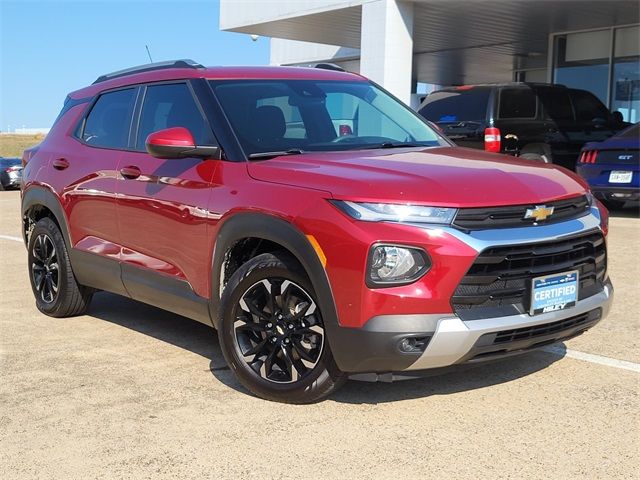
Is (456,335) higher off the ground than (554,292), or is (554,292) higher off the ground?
(554,292)

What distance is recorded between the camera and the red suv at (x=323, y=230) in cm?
361

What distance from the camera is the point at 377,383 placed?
4414 millimetres

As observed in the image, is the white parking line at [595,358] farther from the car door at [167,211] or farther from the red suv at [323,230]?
the car door at [167,211]

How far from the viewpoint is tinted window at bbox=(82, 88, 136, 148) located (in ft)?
17.9

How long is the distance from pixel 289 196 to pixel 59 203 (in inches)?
102

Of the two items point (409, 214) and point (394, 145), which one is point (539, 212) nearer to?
point (409, 214)

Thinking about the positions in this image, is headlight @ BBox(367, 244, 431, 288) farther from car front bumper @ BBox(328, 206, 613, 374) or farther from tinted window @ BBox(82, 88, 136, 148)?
tinted window @ BBox(82, 88, 136, 148)

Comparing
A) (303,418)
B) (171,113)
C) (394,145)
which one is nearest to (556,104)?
(394,145)

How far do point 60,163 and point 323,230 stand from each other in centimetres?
297

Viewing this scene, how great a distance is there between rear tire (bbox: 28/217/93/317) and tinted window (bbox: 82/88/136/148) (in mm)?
798

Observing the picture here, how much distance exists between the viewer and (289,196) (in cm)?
394

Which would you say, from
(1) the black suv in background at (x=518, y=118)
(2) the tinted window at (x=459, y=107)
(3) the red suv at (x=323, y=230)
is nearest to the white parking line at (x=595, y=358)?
(3) the red suv at (x=323, y=230)

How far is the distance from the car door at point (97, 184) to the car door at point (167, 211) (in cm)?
14

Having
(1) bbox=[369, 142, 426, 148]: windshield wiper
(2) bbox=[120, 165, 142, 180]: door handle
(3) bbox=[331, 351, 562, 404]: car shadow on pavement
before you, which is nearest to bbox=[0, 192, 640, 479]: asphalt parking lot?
(3) bbox=[331, 351, 562, 404]: car shadow on pavement
